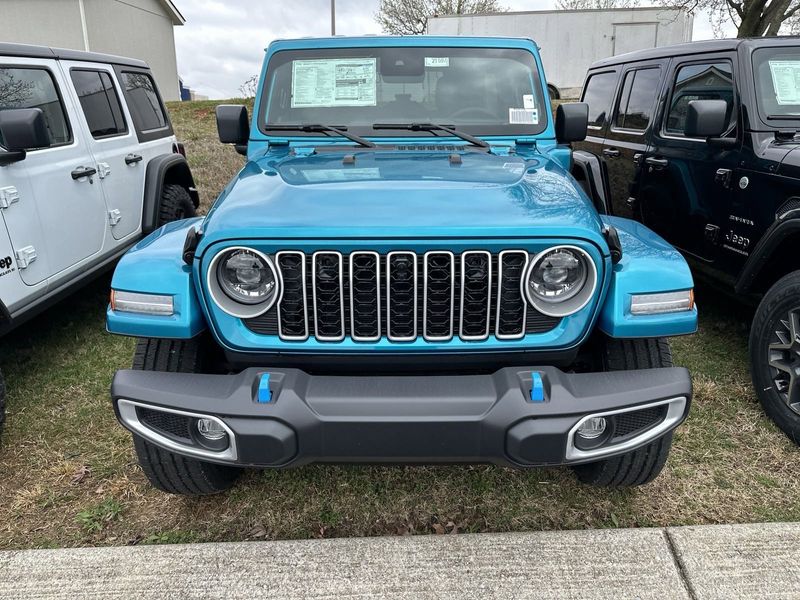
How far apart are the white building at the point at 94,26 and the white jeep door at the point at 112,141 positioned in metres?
17.5

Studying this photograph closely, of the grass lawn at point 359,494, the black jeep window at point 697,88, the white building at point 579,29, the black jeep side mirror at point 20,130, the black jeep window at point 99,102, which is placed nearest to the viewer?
the grass lawn at point 359,494

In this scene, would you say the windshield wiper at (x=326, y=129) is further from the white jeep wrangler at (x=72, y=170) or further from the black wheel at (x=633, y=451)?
the black wheel at (x=633, y=451)

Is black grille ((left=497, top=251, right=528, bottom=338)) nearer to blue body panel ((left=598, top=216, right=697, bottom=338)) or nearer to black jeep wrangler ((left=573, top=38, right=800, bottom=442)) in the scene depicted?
blue body panel ((left=598, top=216, right=697, bottom=338))

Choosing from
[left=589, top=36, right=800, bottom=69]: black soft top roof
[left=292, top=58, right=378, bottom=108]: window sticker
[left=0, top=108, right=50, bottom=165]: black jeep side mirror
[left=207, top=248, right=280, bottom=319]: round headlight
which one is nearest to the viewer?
[left=207, top=248, right=280, bottom=319]: round headlight

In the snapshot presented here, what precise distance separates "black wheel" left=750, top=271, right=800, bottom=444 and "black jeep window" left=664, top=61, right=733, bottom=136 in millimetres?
1359

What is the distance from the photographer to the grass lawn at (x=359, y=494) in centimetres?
268

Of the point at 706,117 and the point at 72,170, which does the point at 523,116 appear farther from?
the point at 72,170

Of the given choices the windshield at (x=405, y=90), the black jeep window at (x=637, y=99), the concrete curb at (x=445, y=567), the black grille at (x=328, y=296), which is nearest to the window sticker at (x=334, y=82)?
the windshield at (x=405, y=90)

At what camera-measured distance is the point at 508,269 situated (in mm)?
2045

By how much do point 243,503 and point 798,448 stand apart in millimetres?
2701

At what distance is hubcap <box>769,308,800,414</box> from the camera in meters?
3.08

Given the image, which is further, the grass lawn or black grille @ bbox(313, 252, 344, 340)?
the grass lawn

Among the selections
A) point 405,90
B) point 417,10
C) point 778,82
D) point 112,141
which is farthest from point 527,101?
point 417,10

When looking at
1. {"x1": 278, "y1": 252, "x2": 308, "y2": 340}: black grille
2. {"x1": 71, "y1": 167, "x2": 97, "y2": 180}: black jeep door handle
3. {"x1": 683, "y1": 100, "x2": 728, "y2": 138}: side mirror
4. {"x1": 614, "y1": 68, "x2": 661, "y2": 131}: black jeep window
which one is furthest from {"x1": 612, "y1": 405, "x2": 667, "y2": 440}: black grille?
{"x1": 71, "y1": 167, "x2": 97, "y2": 180}: black jeep door handle
